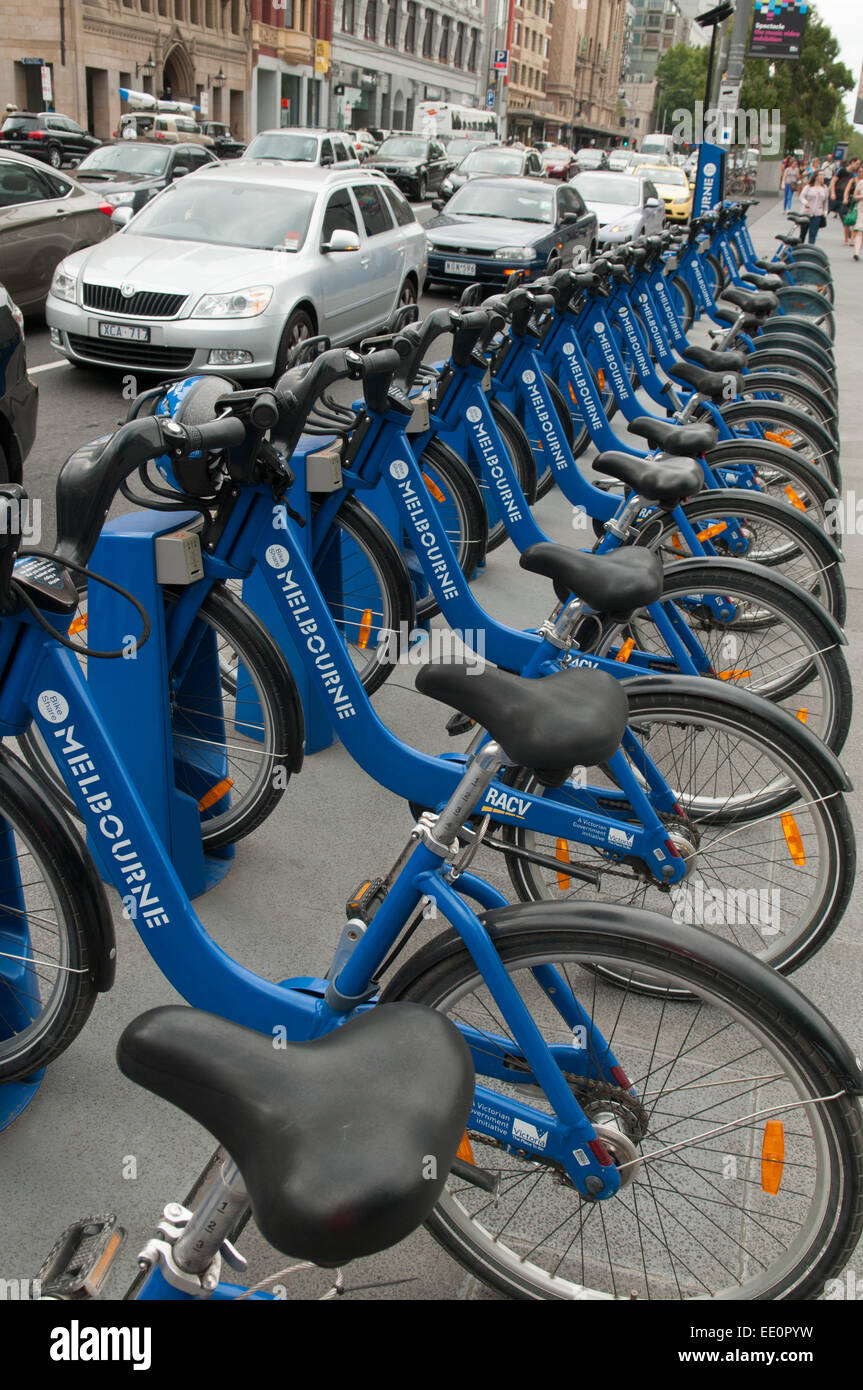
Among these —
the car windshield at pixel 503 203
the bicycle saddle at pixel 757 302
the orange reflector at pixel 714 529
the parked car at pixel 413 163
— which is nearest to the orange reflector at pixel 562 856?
the orange reflector at pixel 714 529

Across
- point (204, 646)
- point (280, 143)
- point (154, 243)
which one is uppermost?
point (280, 143)

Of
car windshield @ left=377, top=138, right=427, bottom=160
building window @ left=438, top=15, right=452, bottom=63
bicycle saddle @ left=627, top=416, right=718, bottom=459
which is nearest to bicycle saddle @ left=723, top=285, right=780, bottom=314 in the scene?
bicycle saddle @ left=627, top=416, right=718, bottom=459

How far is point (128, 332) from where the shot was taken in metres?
8.18

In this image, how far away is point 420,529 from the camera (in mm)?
3646

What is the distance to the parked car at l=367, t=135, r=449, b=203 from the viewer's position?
28281mm

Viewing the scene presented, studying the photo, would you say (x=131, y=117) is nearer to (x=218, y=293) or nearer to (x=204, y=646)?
(x=218, y=293)

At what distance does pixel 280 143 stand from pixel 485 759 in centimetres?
2067

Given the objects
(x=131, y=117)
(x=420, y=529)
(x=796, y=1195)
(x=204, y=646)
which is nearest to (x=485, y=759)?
(x=796, y=1195)

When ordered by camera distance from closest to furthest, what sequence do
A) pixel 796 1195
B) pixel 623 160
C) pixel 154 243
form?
pixel 796 1195 < pixel 154 243 < pixel 623 160

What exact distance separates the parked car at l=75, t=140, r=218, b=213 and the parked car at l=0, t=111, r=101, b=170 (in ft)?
17.8

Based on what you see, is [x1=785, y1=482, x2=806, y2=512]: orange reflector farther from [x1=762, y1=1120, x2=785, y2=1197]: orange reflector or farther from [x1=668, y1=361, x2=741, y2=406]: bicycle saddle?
[x1=762, y1=1120, x2=785, y2=1197]: orange reflector

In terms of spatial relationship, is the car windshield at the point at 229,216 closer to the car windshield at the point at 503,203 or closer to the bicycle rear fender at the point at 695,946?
the car windshield at the point at 503,203

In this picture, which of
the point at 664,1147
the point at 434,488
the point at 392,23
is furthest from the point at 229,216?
the point at 392,23

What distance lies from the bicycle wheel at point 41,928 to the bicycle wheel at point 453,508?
7.77 feet
